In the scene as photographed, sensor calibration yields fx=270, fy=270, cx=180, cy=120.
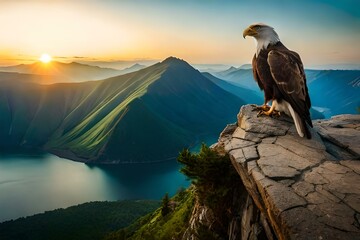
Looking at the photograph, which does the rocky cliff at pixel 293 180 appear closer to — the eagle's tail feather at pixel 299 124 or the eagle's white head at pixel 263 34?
the eagle's tail feather at pixel 299 124

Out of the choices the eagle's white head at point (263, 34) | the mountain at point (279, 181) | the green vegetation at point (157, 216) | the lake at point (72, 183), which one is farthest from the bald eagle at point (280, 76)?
the lake at point (72, 183)

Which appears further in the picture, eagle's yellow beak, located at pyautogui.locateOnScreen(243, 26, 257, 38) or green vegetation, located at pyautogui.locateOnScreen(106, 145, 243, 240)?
A: green vegetation, located at pyautogui.locateOnScreen(106, 145, 243, 240)

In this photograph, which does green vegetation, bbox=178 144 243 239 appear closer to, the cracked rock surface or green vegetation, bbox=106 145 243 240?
green vegetation, bbox=106 145 243 240

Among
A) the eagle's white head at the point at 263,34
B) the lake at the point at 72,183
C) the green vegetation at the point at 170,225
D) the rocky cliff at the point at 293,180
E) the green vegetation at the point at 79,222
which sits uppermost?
the eagle's white head at the point at 263,34

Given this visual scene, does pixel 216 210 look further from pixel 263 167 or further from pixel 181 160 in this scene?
pixel 263 167

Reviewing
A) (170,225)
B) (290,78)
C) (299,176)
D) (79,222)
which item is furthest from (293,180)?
(79,222)

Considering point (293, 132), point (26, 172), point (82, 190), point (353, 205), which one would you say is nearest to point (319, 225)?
point (353, 205)

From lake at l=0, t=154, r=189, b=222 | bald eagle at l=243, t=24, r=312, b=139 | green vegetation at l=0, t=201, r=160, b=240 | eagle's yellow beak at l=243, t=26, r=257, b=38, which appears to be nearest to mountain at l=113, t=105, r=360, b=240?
bald eagle at l=243, t=24, r=312, b=139
